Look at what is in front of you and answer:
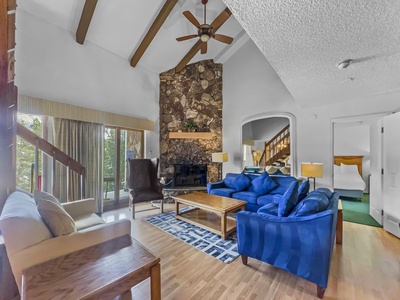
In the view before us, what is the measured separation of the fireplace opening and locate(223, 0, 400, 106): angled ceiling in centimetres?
328

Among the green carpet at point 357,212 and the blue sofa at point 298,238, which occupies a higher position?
the blue sofa at point 298,238

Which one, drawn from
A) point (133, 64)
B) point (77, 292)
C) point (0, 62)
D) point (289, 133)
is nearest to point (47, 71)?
point (133, 64)

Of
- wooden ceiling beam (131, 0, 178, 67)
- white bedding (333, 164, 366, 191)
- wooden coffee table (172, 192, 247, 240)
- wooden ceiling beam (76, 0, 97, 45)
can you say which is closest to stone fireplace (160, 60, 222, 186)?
wooden ceiling beam (131, 0, 178, 67)

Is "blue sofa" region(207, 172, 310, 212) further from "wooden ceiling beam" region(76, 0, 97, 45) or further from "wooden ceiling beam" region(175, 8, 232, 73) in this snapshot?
"wooden ceiling beam" region(76, 0, 97, 45)

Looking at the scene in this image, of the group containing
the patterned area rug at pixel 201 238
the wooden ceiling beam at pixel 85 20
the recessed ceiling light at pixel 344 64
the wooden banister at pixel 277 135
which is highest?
the wooden ceiling beam at pixel 85 20

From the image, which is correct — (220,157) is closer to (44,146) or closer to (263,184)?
(263,184)

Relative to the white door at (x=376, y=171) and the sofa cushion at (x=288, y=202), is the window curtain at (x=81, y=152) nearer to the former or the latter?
the sofa cushion at (x=288, y=202)

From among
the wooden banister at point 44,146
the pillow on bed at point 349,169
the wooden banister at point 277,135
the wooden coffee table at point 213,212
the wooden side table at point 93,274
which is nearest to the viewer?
the wooden side table at point 93,274

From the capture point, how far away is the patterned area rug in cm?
232

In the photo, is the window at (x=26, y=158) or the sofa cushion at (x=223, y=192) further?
the sofa cushion at (x=223, y=192)

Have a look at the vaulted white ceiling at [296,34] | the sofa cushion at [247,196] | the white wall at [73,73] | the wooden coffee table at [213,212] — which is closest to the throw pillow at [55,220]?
the wooden coffee table at [213,212]

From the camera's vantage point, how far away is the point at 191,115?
5.45m

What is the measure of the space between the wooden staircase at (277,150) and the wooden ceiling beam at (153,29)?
12.1ft

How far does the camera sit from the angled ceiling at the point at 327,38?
144 centimetres
